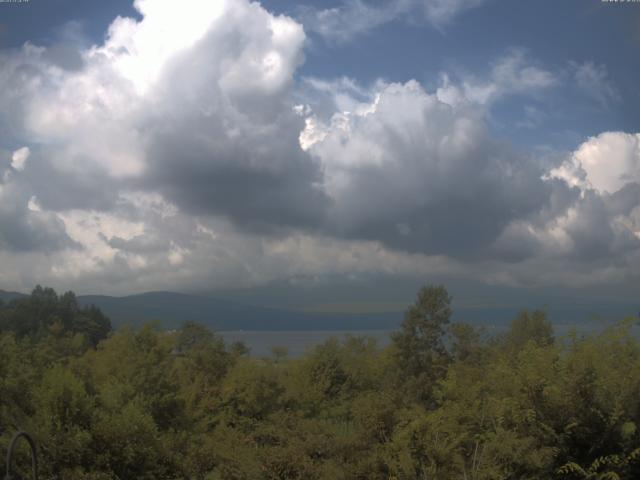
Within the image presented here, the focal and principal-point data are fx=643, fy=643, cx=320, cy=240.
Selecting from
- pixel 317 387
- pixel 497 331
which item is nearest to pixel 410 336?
pixel 317 387

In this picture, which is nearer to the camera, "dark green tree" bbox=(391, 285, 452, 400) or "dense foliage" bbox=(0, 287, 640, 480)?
"dense foliage" bbox=(0, 287, 640, 480)

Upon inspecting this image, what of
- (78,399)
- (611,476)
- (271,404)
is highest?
(78,399)

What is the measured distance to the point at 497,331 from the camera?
48.7 m

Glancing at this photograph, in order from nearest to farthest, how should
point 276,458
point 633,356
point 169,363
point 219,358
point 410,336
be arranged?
point 276,458, point 633,356, point 169,363, point 219,358, point 410,336

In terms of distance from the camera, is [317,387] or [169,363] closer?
[169,363]

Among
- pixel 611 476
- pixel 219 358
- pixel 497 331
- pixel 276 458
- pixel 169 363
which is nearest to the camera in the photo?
pixel 611 476

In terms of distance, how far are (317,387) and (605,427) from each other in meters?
26.0

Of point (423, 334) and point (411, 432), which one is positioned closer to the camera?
point (411, 432)

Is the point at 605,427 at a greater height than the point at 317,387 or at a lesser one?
greater

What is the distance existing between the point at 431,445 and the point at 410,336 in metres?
28.9

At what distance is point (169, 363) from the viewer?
3203cm

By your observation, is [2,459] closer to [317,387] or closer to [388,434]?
[388,434]

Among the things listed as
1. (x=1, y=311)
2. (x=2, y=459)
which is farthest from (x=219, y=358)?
(x=1, y=311)

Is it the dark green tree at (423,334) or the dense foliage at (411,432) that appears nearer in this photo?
the dense foliage at (411,432)
